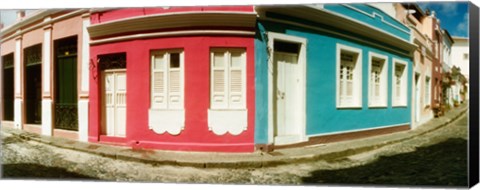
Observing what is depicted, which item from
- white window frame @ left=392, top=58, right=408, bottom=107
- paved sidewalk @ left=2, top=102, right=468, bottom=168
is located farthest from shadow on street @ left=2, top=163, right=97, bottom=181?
white window frame @ left=392, top=58, right=408, bottom=107

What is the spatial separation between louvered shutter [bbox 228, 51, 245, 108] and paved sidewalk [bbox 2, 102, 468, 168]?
70 centimetres

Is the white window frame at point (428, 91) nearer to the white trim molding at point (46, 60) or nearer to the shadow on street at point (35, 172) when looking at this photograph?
the shadow on street at point (35, 172)

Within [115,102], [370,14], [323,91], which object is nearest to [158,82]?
[115,102]

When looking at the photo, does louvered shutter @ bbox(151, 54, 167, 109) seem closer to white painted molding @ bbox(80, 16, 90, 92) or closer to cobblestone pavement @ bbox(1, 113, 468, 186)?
cobblestone pavement @ bbox(1, 113, 468, 186)

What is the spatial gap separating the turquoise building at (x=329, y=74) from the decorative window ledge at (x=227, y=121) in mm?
197

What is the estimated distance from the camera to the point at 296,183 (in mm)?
5387

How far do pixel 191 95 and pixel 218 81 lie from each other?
405 mm

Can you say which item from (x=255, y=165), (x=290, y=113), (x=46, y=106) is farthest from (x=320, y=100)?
(x=46, y=106)

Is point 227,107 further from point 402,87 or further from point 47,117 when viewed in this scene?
point 47,117

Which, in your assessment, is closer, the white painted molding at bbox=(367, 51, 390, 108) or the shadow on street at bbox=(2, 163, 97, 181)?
the white painted molding at bbox=(367, 51, 390, 108)

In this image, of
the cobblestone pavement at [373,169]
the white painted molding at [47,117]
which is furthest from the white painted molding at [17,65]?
the cobblestone pavement at [373,169]

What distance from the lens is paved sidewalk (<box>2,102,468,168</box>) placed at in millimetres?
5320

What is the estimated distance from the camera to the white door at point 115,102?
5.66m

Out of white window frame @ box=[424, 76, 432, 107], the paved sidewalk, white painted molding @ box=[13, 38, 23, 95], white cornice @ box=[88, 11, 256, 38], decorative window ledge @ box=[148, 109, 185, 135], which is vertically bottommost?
the paved sidewalk
